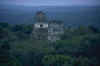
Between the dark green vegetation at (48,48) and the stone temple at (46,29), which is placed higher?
the stone temple at (46,29)

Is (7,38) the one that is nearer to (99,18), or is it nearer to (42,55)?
(42,55)

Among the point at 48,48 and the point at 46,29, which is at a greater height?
the point at 46,29

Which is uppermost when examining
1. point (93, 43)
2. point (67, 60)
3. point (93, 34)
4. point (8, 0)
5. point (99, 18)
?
point (8, 0)

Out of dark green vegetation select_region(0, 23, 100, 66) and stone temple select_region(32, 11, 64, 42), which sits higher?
stone temple select_region(32, 11, 64, 42)

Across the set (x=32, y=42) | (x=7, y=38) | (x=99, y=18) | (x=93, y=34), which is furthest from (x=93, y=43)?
(x=7, y=38)
